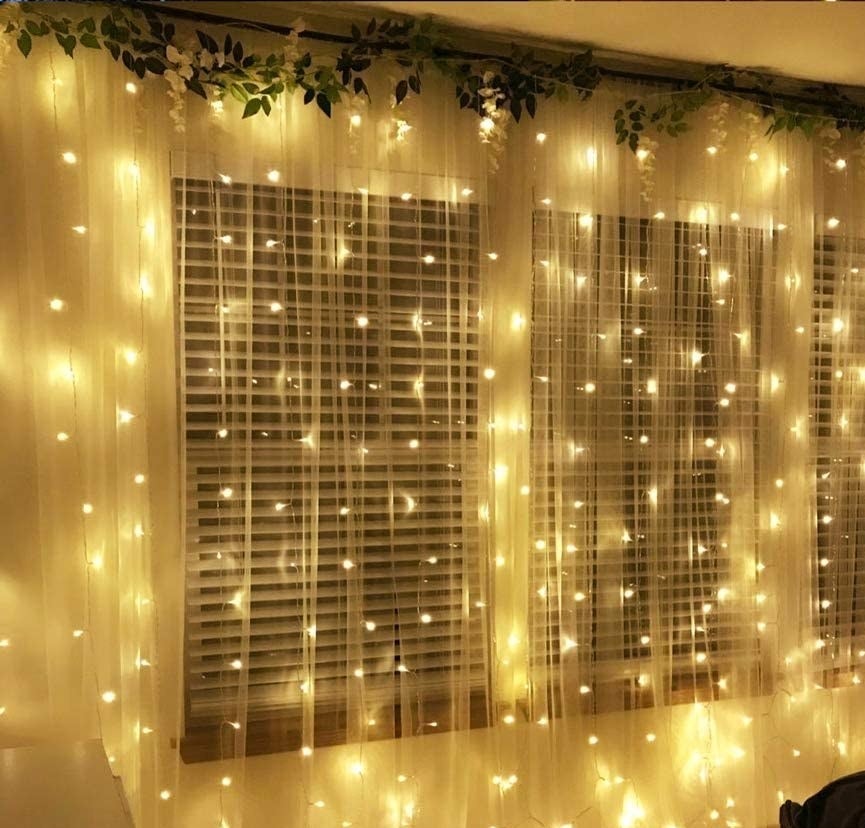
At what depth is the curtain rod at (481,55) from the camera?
2348 millimetres

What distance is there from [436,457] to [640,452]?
78cm

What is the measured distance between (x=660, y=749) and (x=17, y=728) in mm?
2223

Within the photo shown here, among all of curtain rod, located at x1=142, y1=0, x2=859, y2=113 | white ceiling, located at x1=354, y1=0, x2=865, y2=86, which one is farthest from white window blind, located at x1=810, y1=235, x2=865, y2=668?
white ceiling, located at x1=354, y1=0, x2=865, y2=86

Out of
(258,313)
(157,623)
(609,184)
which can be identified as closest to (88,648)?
(157,623)

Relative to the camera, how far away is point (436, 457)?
2684 millimetres

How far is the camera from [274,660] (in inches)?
101

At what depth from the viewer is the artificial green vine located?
2.29 meters

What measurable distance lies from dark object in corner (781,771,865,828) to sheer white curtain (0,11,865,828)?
73 cm

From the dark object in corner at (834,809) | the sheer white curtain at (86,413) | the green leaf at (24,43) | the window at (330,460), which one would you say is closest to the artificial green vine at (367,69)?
the green leaf at (24,43)

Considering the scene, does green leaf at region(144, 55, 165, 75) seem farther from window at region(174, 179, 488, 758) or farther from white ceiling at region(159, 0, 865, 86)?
window at region(174, 179, 488, 758)

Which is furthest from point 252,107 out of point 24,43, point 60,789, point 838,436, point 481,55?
point 838,436

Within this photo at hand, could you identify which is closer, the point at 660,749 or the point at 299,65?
the point at 299,65

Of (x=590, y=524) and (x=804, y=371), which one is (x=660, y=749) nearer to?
(x=590, y=524)

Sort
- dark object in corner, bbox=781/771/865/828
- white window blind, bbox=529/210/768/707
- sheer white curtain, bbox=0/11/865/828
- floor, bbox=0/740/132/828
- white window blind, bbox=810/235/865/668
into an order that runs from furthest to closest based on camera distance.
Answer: white window blind, bbox=810/235/865/668
white window blind, bbox=529/210/768/707
sheer white curtain, bbox=0/11/865/828
dark object in corner, bbox=781/771/865/828
floor, bbox=0/740/132/828
